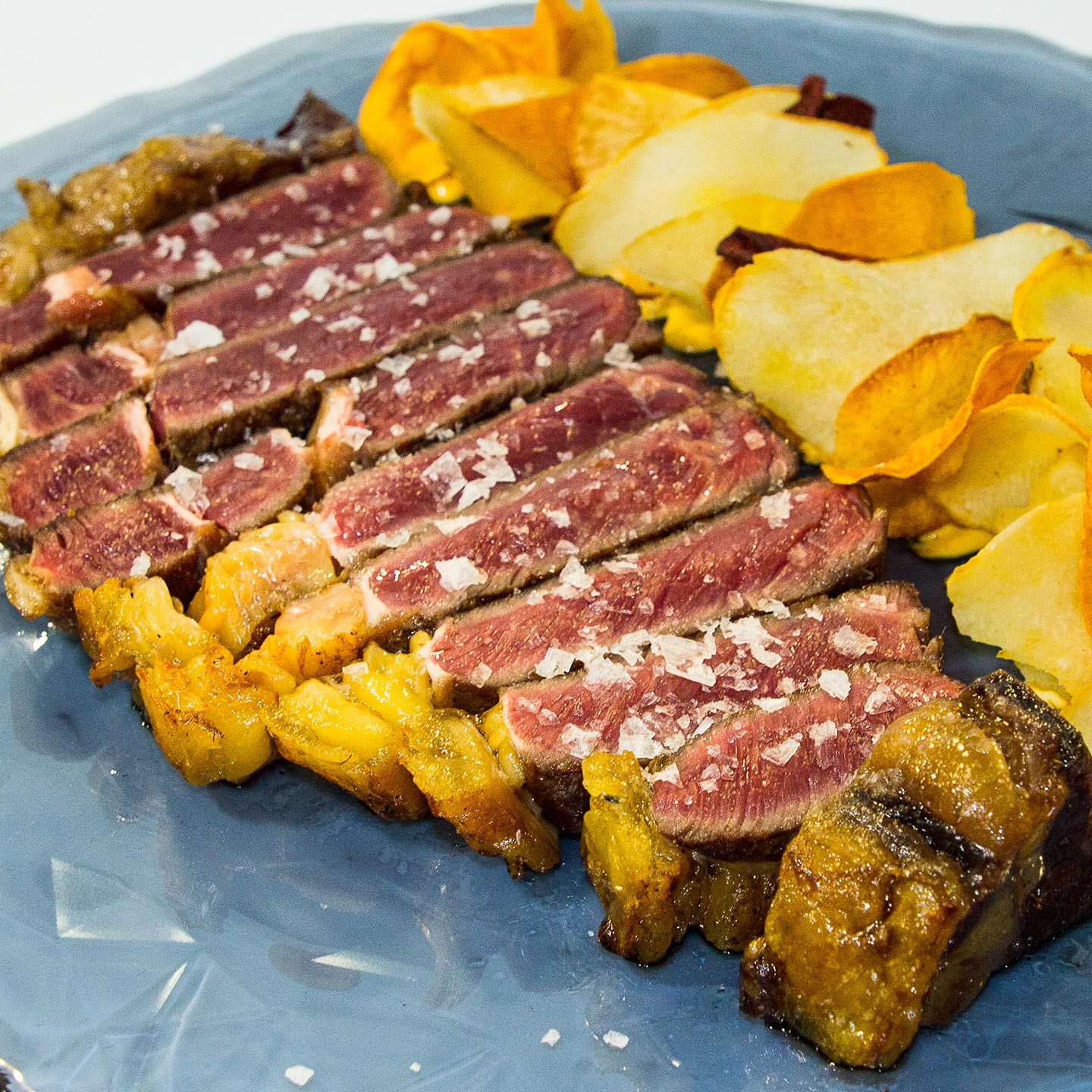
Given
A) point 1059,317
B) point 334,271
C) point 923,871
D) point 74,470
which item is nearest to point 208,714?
point 74,470

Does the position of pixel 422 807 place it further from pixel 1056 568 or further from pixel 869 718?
pixel 1056 568

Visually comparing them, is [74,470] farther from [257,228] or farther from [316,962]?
[316,962]

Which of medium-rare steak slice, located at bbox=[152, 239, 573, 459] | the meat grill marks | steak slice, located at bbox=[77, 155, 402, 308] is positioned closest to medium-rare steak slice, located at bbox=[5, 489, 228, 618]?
medium-rare steak slice, located at bbox=[152, 239, 573, 459]

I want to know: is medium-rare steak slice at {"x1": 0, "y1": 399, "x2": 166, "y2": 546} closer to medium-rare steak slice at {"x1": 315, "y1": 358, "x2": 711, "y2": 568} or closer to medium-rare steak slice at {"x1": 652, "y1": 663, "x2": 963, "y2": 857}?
medium-rare steak slice at {"x1": 315, "y1": 358, "x2": 711, "y2": 568}

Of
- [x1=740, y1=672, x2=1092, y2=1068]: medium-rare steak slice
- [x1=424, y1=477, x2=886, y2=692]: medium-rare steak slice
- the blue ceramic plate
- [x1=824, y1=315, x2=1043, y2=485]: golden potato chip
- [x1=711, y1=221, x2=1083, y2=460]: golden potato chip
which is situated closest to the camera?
[x1=740, y1=672, x2=1092, y2=1068]: medium-rare steak slice

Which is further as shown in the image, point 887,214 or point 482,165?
point 482,165
